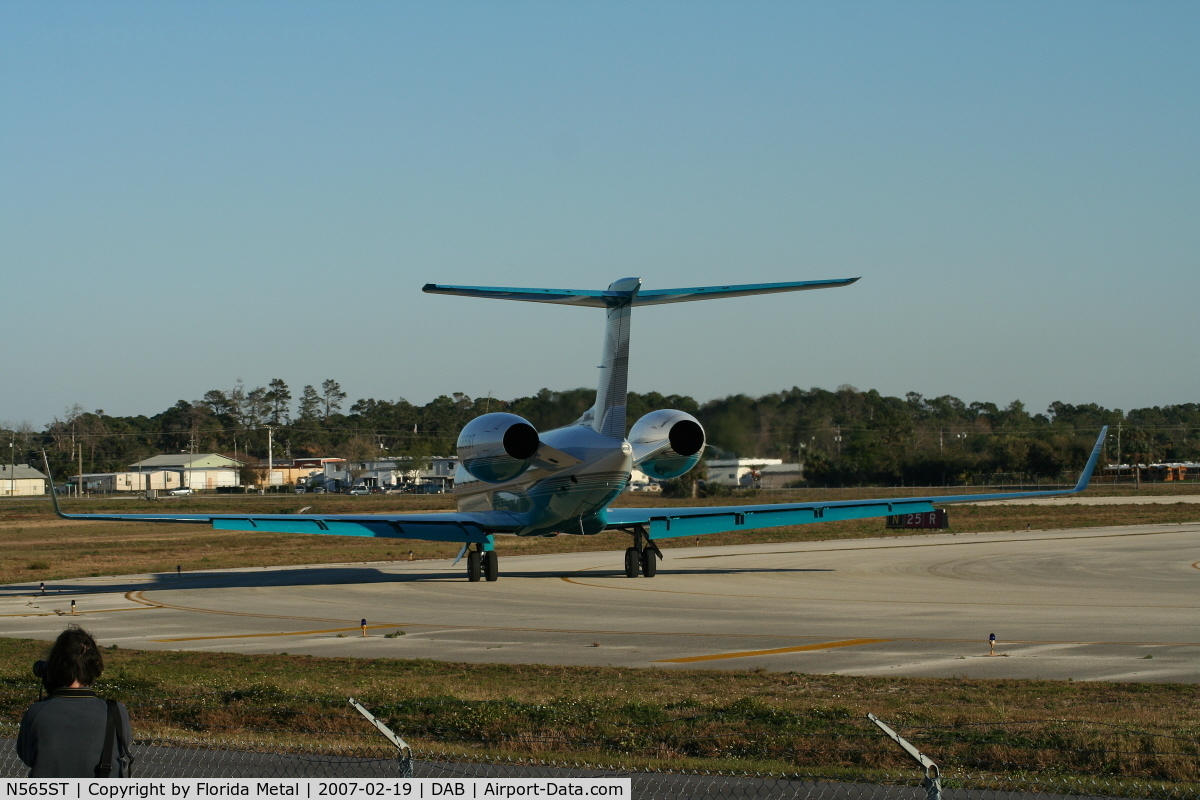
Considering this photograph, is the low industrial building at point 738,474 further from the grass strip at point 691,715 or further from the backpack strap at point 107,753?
the backpack strap at point 107,753

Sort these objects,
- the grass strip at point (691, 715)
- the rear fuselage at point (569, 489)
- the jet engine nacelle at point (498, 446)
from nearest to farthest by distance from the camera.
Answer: the grass strip at point (691, 715), the jet engine nacelle at point (498, 446), the rear fuselage at point (569, 489)

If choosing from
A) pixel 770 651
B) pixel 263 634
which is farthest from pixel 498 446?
pixel 770 651

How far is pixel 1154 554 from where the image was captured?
37.6 metres

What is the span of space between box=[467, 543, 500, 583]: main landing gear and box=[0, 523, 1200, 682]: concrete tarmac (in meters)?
0.60

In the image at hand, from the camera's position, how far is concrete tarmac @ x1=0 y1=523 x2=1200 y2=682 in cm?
1847

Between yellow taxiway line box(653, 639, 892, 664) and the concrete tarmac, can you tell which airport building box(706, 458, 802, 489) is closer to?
the concrete tarmac

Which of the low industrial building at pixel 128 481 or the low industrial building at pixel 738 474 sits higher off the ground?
the low industrial building at pixel 738 474

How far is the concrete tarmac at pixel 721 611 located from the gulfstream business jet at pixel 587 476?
1.50 meters

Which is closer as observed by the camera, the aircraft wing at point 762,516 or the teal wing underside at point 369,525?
the teal wing underside at point 369,525

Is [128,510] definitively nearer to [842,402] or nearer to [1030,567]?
[842,402]

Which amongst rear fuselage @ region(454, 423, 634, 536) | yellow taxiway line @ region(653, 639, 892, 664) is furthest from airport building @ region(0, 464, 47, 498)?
yellow taxiway line @ region(653, 639, 892, 664)

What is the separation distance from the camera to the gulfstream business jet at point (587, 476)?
28.0 metres

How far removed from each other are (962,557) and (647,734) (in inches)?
1124

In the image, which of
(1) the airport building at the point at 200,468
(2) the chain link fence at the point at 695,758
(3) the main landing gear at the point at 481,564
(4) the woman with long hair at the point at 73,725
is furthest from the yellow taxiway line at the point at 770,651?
(1) the airport building at the point at 200,468
